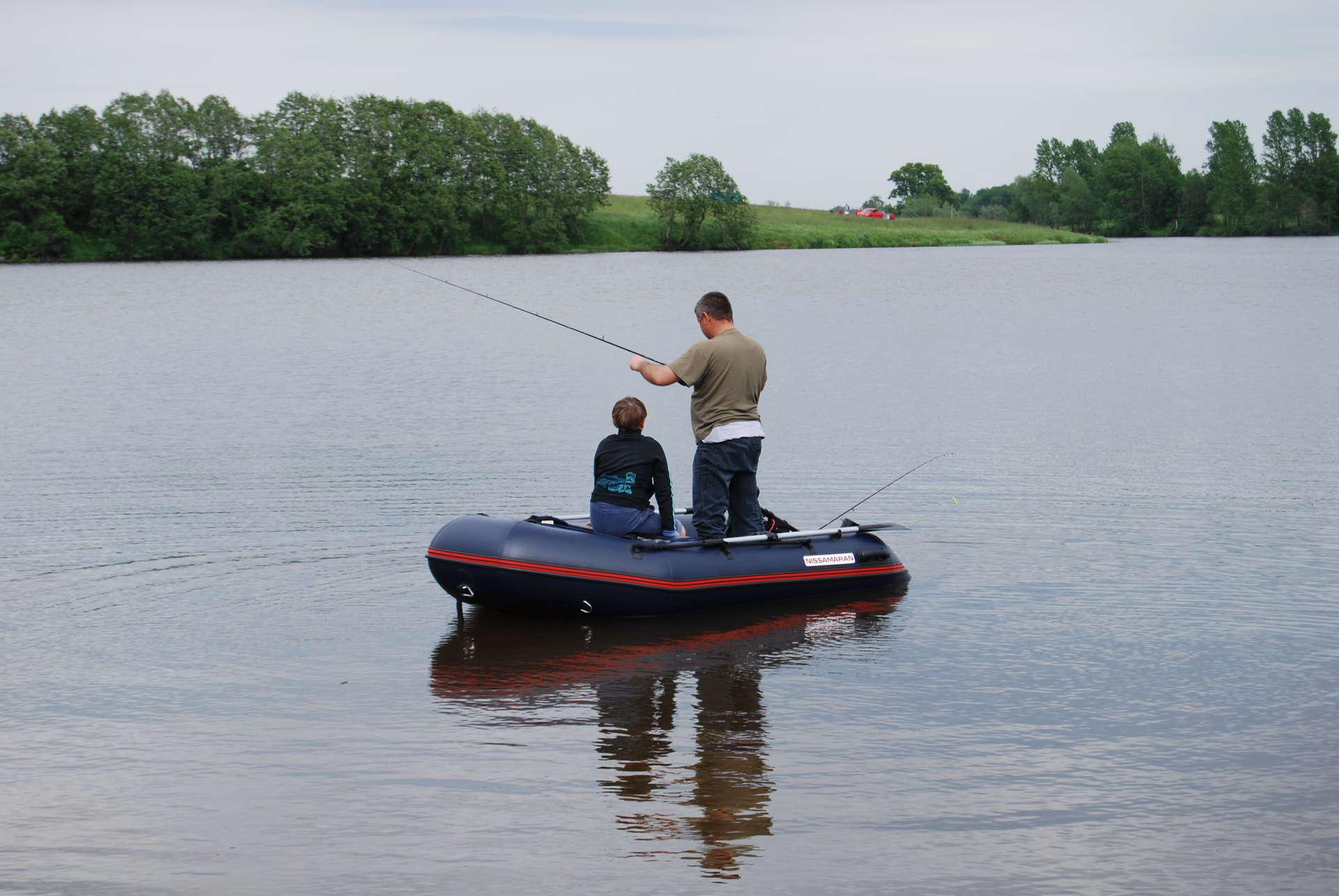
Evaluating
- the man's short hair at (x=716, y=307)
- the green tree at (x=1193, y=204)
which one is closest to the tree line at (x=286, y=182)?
the green tree at (x=1193, y=204)

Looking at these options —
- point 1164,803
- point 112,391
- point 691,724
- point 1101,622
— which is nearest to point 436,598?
point 691,724

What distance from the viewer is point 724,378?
8.91m

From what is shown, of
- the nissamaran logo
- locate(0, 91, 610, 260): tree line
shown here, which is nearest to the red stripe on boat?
the nissamaran logo

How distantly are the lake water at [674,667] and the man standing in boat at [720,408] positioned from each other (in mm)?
777

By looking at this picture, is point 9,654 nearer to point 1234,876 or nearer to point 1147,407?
point 1234,876

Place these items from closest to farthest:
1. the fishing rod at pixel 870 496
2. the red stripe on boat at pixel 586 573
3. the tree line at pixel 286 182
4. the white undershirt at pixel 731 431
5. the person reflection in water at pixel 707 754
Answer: the person reflection in water at pixel 707 754
the red stripe on boat at pixel 586 573
the white undershirt at pixel 731 431
the fishing rod at pixel 870 496
the tree line at pixel 286 182

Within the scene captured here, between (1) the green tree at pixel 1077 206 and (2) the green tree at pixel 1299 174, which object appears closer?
(2) the green tree at pixel 1299 174

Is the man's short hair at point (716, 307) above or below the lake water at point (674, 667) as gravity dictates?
above

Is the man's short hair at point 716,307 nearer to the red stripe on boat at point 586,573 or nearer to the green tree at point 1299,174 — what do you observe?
the red stripe on boat at point 586,573

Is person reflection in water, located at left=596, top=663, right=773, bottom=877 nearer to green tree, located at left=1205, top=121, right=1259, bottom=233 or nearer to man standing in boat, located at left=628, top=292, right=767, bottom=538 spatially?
man standing in boat, located at left=628, top=292, right=767, bottom=538

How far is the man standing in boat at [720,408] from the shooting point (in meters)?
8.86

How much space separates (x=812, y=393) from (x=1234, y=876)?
14.7 m

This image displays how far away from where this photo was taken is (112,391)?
20234 mm

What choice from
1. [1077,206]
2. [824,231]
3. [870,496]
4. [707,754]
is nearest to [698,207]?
[824,231]
